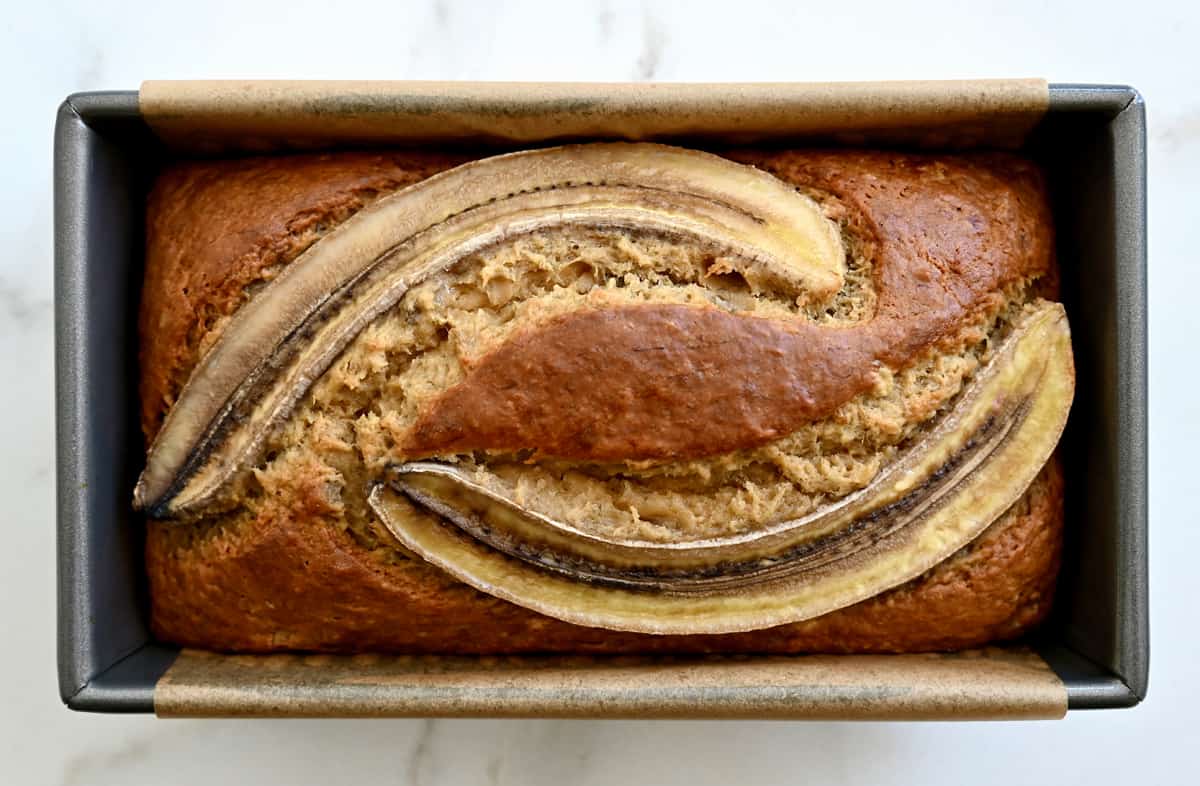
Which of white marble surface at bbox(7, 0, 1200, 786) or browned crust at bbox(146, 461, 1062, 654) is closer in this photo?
browned crust at bbox(146, 461, 1062, 654)

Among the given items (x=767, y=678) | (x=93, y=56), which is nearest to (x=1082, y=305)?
(x=767, y=678)

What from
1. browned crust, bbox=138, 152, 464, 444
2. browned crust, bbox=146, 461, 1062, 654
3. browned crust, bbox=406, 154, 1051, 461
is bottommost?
browned crust, bbox=146, 461, 1062, 654

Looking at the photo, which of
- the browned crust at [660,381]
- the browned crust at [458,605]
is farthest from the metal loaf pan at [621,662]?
the browned crust at [660,381]

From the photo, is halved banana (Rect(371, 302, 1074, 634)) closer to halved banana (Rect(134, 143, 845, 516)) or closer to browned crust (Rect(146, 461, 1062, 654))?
browned crust (Rect(146, 461, 1062, 654))

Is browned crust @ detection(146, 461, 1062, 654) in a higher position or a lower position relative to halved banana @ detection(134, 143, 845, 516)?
lower

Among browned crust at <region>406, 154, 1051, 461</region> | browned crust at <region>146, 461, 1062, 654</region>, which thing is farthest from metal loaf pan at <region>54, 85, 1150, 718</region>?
browned crust at <region>406, 154, 1051, 461</region>

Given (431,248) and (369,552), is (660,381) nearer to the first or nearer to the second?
(431,248)
